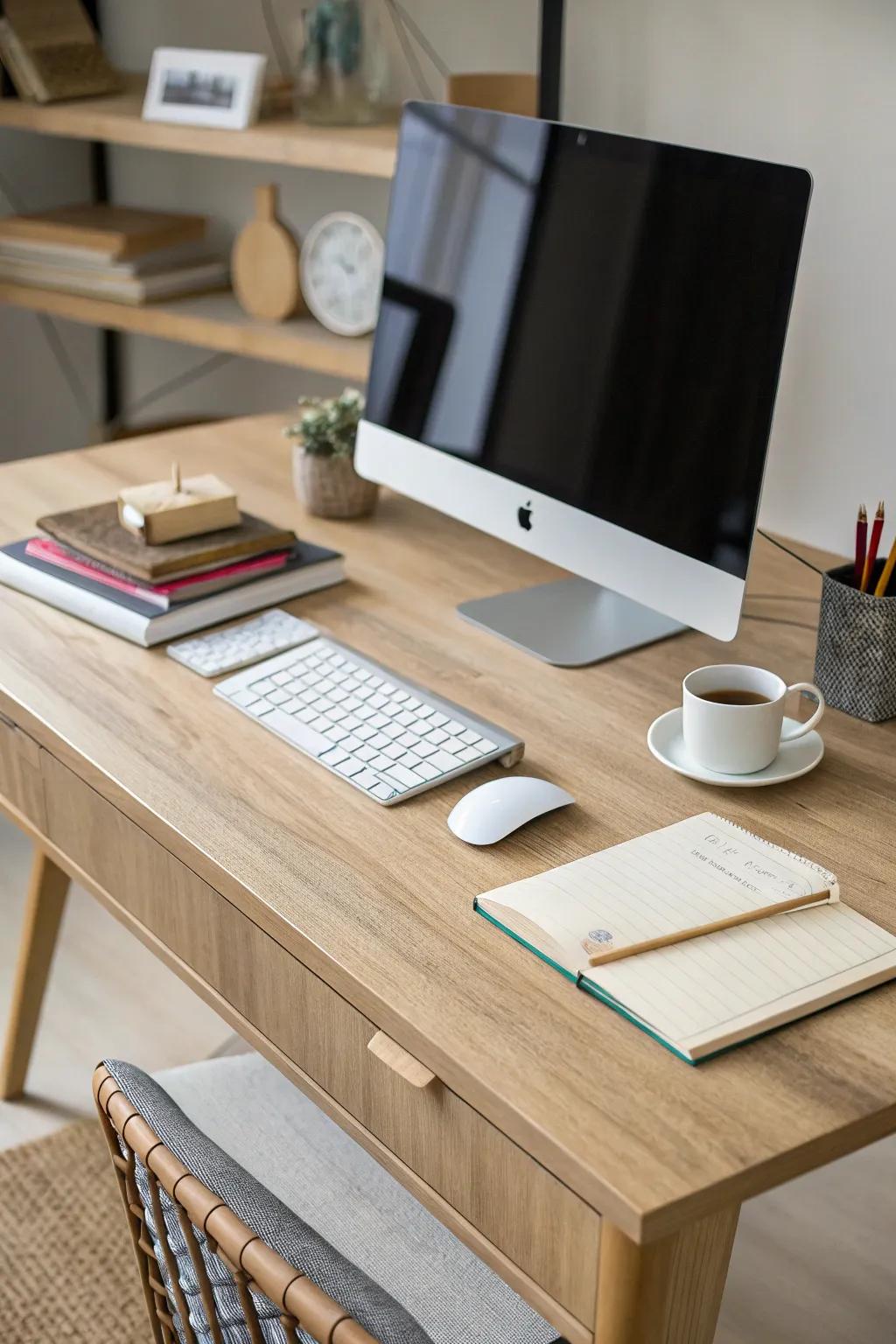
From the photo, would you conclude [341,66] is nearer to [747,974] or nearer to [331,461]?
[331,461]

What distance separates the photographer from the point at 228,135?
213 cm

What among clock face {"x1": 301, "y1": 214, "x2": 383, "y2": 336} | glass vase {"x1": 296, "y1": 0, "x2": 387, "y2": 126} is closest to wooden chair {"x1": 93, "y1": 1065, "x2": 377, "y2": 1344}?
clock face {"x1": 301, "y1": 214, "x2": 383, "y2": 336}

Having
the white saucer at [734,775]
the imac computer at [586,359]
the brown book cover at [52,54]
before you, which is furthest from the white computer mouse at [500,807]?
the brown book cover at [52,54]

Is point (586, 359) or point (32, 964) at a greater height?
point (586, 359)

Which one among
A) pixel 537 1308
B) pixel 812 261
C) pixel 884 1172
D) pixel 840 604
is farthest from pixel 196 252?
pixel 537 1308

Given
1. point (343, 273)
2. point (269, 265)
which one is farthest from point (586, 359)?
point (269, 265)

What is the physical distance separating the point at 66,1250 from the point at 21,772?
638 mm

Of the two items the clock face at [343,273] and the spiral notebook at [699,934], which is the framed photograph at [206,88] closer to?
the clock face at [343,273]

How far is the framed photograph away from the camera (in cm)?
214

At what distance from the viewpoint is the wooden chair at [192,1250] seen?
70 centimetres

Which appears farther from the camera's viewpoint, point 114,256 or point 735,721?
point 114,256

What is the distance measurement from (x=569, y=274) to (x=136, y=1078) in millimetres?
819

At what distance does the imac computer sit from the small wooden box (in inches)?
6.7

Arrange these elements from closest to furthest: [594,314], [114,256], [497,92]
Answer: [594,314] → [497,92] → [114,256]
